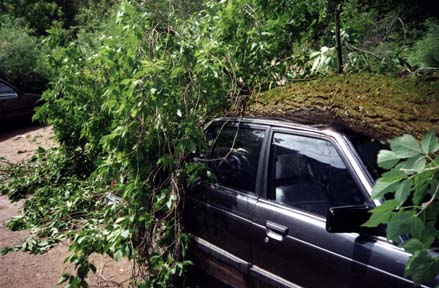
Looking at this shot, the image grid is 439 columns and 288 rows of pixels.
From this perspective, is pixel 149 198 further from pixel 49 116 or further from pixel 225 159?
pixel 49 116

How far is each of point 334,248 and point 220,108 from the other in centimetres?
190

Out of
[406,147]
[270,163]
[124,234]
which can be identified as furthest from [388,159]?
[124,234]

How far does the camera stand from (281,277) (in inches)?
131

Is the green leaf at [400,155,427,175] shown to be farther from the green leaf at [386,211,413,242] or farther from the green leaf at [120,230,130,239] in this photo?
the green leaf at [120,230,130,239]

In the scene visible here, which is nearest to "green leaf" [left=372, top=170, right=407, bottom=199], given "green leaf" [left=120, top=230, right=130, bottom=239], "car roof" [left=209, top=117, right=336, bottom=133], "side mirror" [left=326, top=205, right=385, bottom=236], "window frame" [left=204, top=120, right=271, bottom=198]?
"side mirror" [left=326, top=205, right=385, bottom=236]

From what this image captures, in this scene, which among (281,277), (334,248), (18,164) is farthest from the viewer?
(18,164)

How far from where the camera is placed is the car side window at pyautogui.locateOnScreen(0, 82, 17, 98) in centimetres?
1243

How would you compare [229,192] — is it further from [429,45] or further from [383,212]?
[429,45]

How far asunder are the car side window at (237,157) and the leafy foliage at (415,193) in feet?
5.88

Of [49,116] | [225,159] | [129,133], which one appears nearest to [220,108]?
[225,159]

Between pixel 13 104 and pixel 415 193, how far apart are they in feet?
40.7

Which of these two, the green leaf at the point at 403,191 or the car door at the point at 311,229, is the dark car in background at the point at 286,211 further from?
the green leaf at the point at 403,191

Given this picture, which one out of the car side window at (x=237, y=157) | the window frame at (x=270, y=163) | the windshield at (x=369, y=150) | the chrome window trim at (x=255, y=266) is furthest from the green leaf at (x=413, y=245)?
the car side window at (x=237, y=157)

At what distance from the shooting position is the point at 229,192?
3.85m
